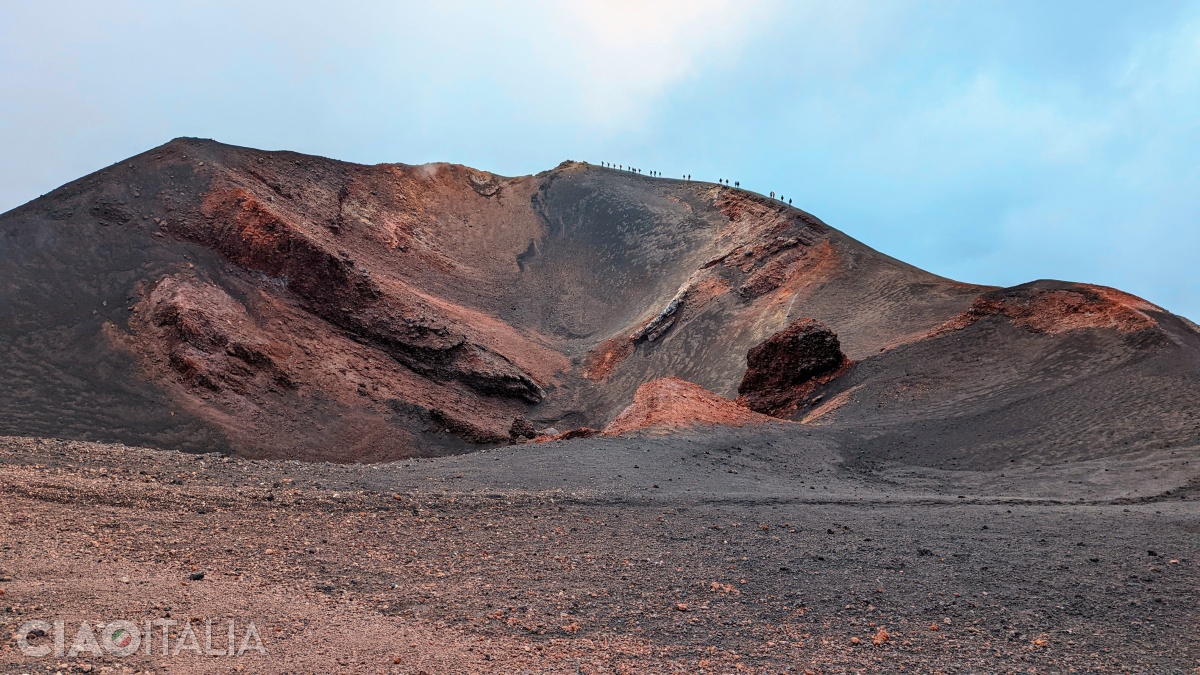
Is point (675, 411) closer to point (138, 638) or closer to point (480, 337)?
point (138, 638)

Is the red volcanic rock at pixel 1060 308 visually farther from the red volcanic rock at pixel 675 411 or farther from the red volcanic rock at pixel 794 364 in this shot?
the red volcanic rock at pixel 675 411

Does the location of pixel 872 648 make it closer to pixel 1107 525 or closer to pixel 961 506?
pixel 1107 525

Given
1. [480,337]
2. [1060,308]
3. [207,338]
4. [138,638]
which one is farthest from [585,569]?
[480,337]

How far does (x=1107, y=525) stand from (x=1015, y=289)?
630 inches

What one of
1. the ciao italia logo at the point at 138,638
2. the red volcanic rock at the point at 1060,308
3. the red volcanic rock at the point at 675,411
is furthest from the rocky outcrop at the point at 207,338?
the red volcanic rock at the point at 1060,308

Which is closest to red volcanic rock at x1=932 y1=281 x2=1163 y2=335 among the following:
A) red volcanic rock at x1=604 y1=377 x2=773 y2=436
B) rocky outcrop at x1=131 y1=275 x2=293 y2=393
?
red volcanic rock at x1=604 y1=377 x2=773 y2=436

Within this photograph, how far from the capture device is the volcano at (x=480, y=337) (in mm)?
18484

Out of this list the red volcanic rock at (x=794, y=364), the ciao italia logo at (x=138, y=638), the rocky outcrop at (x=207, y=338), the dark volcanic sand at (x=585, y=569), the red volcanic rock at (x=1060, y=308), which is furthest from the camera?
the red volcanic rock at (x=794, y=364)

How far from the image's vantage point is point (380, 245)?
123ft

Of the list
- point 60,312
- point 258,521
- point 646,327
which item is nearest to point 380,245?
point 646,327

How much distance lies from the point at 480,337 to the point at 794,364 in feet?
45.8

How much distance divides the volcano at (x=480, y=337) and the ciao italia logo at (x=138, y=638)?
11685 millimetres

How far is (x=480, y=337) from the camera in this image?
3206 cm

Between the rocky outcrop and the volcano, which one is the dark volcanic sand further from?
the rocky outcrop
